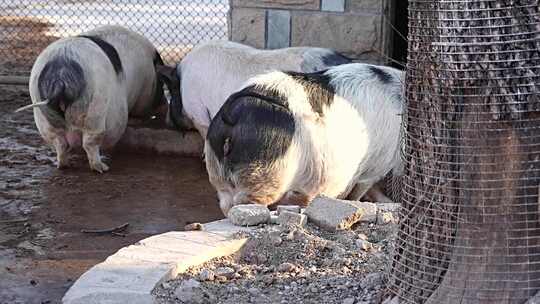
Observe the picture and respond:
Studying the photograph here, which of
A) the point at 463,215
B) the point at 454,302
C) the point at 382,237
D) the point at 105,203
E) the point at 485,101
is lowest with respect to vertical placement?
the point at 105,203

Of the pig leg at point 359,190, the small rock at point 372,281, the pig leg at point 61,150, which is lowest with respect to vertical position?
the pig leg at point 61,150

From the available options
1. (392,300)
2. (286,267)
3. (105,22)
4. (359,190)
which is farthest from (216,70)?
(105,22)

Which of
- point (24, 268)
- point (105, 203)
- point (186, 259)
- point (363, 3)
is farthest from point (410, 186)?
point (363, 3)

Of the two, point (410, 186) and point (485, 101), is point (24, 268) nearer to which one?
point (410, 186)

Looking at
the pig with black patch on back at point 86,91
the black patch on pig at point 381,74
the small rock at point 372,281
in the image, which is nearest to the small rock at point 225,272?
the small rock at point 372,281

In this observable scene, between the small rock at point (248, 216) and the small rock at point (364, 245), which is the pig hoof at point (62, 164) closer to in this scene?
the small rock at point (248, 216)

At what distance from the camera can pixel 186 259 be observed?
13.9 feet

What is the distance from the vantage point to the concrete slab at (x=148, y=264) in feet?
12.5

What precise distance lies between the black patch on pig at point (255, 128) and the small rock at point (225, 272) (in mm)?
1355

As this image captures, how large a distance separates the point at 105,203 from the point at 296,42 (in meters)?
2.00

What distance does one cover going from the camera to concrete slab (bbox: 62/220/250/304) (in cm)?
381

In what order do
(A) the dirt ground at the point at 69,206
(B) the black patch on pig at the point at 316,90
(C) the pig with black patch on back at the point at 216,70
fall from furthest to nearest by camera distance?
1. (C) the pig with black patch on back at the point at 216,70
2. (B) the black patch on pig at the point at 316,90
3. (A) the dirt ground at the point at 69,206

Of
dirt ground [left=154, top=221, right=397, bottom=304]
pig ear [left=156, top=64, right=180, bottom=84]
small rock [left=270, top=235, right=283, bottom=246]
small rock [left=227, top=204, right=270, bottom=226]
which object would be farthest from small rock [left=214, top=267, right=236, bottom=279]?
pig ear [left=156, top=64, right=180, bottom=84]

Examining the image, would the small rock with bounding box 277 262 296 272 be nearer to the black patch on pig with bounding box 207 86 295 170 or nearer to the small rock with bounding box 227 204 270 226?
the small rock with bounding box 227 204 270 226
